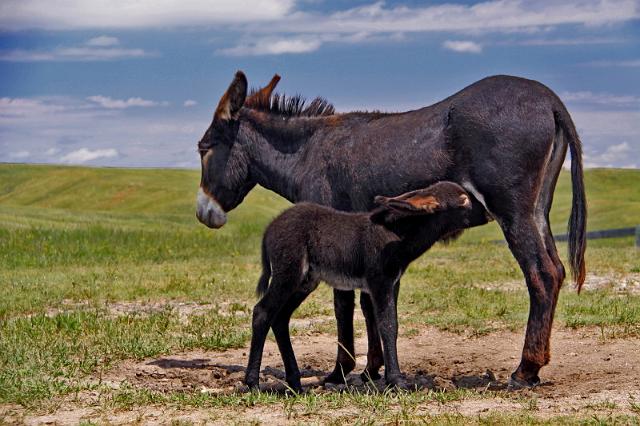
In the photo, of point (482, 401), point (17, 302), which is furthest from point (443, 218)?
point (17, 302)

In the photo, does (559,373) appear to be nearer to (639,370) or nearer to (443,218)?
(639,370)

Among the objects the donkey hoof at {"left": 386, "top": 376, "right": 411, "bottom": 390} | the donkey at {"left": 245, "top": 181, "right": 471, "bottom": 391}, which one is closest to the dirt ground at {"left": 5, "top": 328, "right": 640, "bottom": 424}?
the donkey hoof at {"left": 386, "top": 376, "right": 411, "bottom": 390}

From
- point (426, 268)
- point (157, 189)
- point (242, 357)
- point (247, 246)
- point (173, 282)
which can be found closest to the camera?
point (242, 357)

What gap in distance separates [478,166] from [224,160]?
Answer: 302 cm

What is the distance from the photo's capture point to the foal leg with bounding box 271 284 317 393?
812 centimetres

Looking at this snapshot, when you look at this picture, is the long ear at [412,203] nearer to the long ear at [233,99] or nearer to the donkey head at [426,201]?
the donkey head at [426,201]

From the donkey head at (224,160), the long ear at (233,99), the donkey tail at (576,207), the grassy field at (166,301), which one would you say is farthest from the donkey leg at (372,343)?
the long ear at (233,99)

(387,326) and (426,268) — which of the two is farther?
(426,268)

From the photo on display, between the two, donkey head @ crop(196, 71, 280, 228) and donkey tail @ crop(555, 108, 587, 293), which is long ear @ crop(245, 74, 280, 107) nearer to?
donkey head @ crop(196, 71, 280, 228)

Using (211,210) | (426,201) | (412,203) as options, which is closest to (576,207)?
(426,201)

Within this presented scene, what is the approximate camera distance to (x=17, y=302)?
12.7 metres

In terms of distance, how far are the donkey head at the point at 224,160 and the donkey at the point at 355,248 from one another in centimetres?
191

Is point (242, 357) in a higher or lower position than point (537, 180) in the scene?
lower

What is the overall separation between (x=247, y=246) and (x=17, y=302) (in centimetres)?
962
